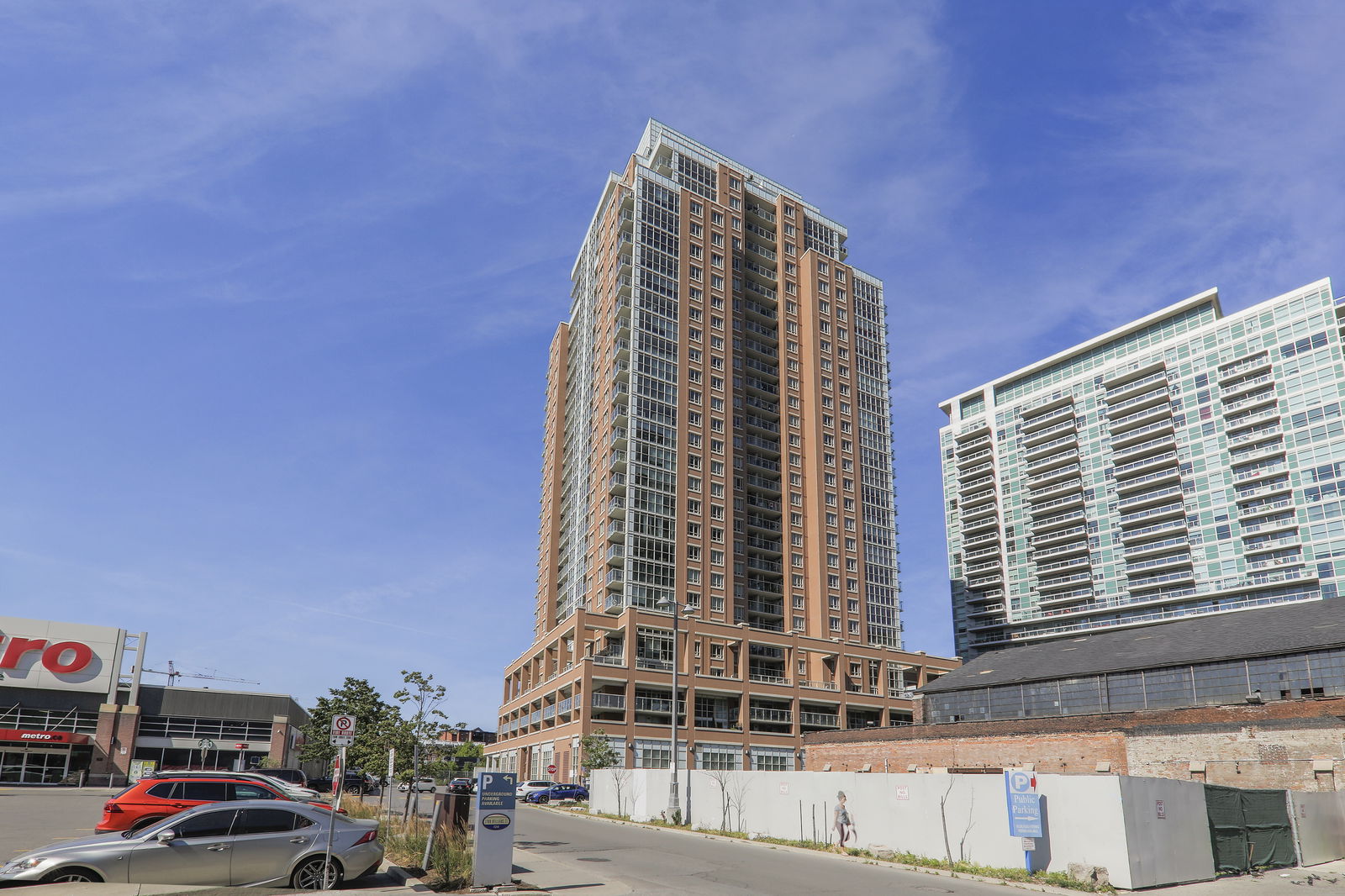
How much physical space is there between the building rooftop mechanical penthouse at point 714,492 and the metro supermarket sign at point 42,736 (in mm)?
37865

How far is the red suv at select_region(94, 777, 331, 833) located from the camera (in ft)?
67.5

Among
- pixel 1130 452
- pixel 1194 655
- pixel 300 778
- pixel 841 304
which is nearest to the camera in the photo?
pixel 1194 655

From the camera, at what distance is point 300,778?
5275 centimetres

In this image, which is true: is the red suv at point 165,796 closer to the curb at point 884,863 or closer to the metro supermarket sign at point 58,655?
the curb at point 884,863

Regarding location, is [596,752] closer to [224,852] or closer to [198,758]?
[198,758]

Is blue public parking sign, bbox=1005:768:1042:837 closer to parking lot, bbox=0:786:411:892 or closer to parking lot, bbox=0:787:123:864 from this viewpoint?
parking lot, bbox=0:786:411:892

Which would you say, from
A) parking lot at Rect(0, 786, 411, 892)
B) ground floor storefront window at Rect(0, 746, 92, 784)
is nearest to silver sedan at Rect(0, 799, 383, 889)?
parking lot at Rect(0, 786, 411, 892)

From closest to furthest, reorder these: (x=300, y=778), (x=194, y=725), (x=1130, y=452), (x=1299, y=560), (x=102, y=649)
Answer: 1. (x=300, y=778)
2. (x=102, y=649)
3. (x=194, y=725)
4. (x=1299, y=560)
5. (x=1130, y=452)

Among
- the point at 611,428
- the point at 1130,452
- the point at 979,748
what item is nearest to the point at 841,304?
the point at 611,428

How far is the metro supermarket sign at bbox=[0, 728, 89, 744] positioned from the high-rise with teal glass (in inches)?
4489

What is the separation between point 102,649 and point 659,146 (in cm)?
7764

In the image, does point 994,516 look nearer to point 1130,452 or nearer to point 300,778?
point 1130,452

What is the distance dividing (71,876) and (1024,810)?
18976 mm

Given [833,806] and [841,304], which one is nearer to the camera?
[833,806]
